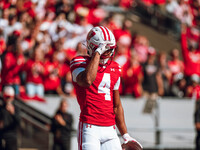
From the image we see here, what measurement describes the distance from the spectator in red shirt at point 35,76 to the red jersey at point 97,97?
5.61 meters

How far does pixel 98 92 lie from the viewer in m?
4.18

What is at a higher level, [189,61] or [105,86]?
[189,61]

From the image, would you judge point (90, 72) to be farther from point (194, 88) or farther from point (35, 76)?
point (194, 88)

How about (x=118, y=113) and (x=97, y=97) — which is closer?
(x=97, y=97)

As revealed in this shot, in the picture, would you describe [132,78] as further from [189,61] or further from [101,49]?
[101,49]

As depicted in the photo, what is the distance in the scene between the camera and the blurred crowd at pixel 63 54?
9.76 meters

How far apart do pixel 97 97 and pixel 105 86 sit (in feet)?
0.46

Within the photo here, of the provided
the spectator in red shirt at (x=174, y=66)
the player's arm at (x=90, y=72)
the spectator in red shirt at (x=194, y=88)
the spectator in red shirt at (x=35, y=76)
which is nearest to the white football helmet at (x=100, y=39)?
the player's arm at (x=90, y=72)

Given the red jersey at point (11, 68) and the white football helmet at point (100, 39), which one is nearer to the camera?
the white football helmet at point (100, 39)

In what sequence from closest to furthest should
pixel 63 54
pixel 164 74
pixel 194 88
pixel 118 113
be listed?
pixel 118 113, pixel 63 54, pixel 194 88, pixel 164 74

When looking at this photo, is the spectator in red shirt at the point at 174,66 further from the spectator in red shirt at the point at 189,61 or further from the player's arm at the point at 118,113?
the player's arm at the point at 118,113

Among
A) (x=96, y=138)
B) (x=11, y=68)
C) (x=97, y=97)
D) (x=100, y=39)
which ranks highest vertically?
(x=100, y=39)

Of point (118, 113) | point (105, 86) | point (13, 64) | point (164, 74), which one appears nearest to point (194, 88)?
point (164, 74)

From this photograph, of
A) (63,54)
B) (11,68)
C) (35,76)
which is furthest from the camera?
(63,54)
